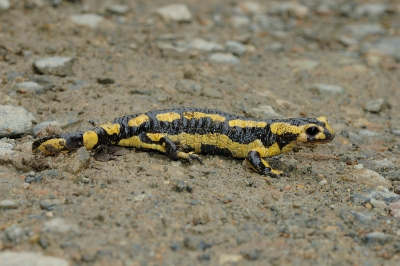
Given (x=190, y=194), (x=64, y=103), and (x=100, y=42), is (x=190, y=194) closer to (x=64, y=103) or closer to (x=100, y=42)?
(x=64, y=103)

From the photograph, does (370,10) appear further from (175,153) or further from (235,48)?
(175,153)

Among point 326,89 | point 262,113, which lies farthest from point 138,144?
point 326,89

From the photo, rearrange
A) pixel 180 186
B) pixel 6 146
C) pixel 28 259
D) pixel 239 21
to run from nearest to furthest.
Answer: pixel 28 259 < pixel 180 186 < pixel 6 146 < pixel 239 21

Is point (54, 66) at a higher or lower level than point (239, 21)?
lower

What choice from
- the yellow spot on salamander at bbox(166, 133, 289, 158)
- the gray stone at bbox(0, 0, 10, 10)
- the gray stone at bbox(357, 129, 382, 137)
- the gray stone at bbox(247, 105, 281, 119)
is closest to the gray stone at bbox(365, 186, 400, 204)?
the yellow spot on salamander at bbox(166, 133, 289, 158)

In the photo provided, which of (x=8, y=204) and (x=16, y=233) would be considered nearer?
(x=16, y=233)

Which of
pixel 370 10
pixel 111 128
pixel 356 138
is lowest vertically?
pixel 356 138

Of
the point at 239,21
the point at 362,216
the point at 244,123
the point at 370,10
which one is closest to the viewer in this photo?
the point at 362,216
